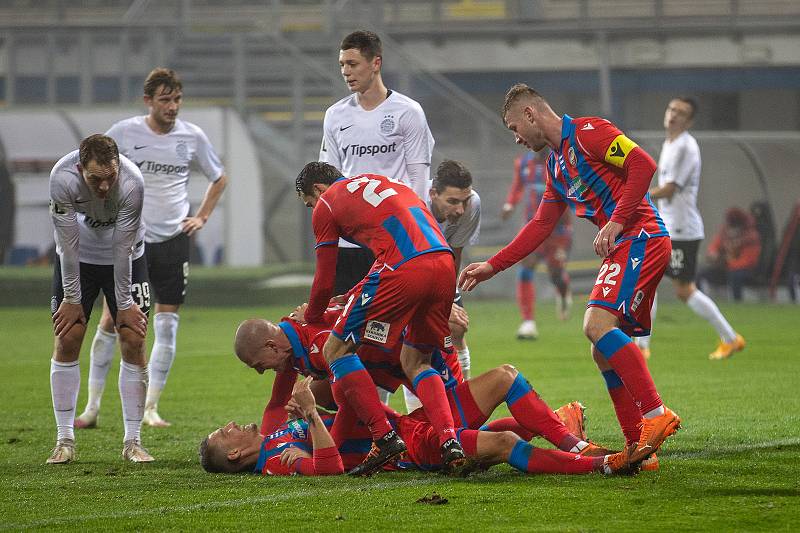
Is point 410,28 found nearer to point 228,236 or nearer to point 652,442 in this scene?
point 228,236

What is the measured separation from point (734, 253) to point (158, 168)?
14355 millimetres

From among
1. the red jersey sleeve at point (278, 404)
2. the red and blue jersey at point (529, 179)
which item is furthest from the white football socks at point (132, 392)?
the red and blue jersey at point (529, 179)

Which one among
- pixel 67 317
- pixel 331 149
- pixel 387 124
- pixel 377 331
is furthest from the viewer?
pixel 331 149

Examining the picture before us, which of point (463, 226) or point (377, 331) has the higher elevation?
point (463, 226)

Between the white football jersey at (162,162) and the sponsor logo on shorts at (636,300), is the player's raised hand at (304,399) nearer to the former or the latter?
the sponsor logo on shorts at (636,300)

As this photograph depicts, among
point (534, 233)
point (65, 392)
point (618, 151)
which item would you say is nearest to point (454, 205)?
point (534, 233)

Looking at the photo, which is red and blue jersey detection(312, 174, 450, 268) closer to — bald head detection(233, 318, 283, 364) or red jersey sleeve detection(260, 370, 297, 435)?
bald head detection(233, 318, 283, 364)

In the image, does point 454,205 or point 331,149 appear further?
point 454,205

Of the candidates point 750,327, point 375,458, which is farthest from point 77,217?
point 750,327

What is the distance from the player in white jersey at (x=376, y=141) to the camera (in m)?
7.08

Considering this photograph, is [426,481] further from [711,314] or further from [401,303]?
[711,314]

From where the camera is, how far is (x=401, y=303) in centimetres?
555

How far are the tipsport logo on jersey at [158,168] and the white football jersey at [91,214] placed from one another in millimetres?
1810

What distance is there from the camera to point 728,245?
20.5 metres
